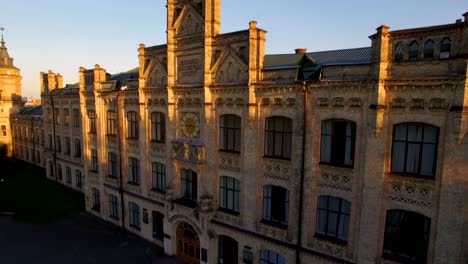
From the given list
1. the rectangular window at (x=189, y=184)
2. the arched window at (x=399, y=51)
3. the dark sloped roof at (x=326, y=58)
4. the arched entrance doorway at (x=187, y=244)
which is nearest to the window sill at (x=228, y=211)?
the rectangular window at (x=189, y=184)

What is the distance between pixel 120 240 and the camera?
88.5ft

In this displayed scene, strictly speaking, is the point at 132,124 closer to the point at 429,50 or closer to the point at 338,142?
the point at 338,142

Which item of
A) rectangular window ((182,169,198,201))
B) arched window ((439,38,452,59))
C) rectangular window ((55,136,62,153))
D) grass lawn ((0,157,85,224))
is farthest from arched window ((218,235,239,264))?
rectangular window ((55,136,62,153))

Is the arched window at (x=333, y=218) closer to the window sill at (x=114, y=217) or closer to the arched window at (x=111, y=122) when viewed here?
the arched window at (x=111, y=122)

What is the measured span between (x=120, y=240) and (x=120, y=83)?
14917mm

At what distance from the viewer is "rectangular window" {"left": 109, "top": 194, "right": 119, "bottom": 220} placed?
29.6 meters

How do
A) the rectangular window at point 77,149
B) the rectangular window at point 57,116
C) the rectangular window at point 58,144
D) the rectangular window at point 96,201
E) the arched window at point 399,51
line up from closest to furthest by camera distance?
the arched window at point 399,51
the rectangular window at point 96,201
the rectangular window at point 77,149
the rectangular window at point 57,116
the rectangular window at point 58,144

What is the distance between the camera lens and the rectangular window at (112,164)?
29.0m

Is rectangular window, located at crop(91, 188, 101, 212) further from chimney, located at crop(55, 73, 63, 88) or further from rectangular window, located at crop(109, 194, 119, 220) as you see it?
chimney, located at crop(55, 73, 63, 88)

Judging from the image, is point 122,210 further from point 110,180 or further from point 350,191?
point 350,191

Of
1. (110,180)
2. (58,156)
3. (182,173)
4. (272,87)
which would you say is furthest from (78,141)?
(272,87)

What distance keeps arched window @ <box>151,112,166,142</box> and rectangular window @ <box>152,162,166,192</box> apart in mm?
2311

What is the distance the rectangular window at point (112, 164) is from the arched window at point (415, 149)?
24875mm

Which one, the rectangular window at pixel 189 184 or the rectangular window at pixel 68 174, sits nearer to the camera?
the rectangular window at pixel 189 184
